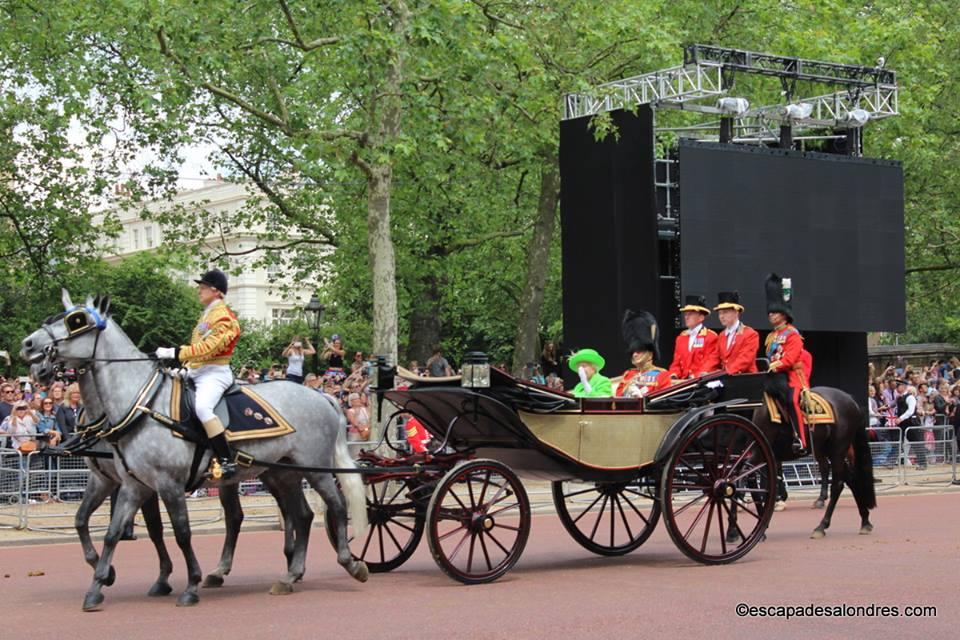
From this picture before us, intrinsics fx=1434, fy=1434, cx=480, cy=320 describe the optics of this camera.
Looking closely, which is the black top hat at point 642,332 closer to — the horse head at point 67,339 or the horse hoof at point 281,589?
the horse hoof at point 281,589

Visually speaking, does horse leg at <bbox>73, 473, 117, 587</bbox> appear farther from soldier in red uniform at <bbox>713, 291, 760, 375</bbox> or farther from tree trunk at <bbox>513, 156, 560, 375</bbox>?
tree trunk at <bbox>513, 156, 560, 375</bbox>

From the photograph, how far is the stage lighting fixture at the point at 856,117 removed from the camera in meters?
25.7

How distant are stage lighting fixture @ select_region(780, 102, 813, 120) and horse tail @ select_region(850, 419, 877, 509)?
10.2 m

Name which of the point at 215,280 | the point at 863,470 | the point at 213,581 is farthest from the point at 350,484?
the point at 863,470

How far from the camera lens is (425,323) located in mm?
34406

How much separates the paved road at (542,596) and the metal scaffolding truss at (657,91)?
10.8 meters

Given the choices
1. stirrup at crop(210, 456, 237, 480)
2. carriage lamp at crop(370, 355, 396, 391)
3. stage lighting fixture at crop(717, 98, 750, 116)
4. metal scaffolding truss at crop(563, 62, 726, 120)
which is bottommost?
stirrup at crop(210, 456, 237, 480)

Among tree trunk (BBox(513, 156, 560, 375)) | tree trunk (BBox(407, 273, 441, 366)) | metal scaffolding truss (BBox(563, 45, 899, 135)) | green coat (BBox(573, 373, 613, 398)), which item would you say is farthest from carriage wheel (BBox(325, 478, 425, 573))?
tree trunk (BBox(407, 273, 441, 366))

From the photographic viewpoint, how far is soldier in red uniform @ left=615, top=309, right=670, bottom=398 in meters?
12.9

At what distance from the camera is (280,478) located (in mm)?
11312

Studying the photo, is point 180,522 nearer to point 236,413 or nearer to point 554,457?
point 236,413

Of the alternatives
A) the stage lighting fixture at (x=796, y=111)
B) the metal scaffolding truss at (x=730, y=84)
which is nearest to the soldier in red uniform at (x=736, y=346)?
the metal scaffolding truss at (x=730, y=84)

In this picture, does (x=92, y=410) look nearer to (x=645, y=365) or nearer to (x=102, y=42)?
(x=645, y=365)

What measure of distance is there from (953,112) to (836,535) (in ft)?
82.3
